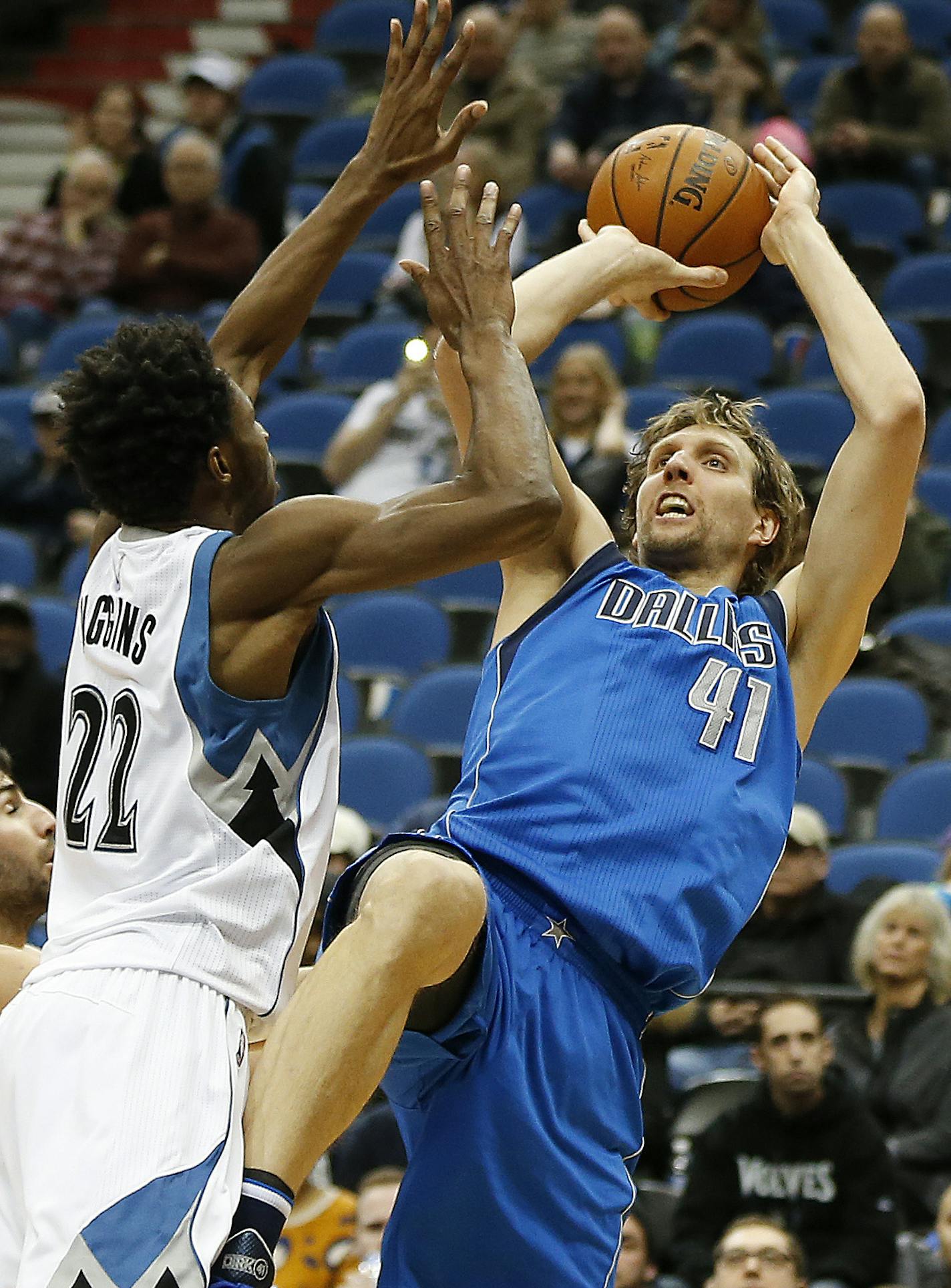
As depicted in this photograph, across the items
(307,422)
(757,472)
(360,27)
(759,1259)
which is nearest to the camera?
(757,472)

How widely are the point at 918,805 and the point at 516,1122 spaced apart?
4441mm

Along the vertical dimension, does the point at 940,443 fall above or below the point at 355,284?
above

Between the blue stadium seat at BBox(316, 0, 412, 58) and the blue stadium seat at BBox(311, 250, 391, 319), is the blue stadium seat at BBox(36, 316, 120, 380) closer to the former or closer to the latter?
the blue stadium seat at BBox(311, 250, 391, 319)

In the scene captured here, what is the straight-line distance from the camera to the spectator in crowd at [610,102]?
11.4 meters

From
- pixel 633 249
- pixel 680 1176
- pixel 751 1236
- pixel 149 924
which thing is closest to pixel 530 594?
pixel 633 249

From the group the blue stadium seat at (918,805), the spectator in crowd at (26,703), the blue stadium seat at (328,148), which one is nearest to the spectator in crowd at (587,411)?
the blue stadium seat at (918,805)

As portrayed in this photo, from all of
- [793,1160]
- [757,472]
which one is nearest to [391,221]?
[793,1160]

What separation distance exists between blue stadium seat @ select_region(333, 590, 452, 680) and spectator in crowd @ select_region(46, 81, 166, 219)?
14.3 feet

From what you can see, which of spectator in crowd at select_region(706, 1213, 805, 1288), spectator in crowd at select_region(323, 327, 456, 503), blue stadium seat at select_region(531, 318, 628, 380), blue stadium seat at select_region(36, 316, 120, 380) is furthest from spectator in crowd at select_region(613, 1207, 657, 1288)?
blue stadium seat at select_region(36, 316, 120, 380)

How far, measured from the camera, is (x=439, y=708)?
877 cm

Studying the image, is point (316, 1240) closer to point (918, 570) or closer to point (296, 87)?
point (918, 570)

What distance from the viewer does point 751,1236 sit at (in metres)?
5.96

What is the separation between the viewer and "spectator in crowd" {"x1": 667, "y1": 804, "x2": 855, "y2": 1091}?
7074 mm

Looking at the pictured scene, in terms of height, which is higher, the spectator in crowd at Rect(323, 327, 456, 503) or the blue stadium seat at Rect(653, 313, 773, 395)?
the blue stadium seat at Rect(653, 313, 773, 395)
